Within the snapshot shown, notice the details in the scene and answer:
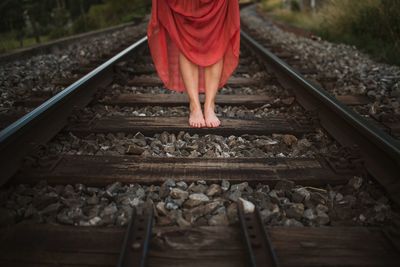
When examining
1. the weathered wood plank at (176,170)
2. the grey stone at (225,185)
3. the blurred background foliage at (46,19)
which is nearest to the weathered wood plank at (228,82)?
the weathered wood plank at (176,170)

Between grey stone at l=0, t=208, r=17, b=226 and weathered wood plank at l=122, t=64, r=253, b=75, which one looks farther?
weathered wood plank at l=122, t=64, r=253, b=75

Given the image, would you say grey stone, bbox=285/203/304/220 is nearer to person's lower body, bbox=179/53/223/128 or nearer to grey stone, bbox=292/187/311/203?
grey stone, bbox=292/187/311/203

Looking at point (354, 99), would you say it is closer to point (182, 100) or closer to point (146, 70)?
point (182, 100)

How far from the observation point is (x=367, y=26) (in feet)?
26.0

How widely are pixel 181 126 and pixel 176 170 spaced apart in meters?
0.79

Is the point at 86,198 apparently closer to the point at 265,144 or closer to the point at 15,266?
the point at 15,266

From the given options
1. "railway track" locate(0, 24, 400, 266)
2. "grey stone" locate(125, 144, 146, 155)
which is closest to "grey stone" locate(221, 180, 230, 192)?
"railway track" locate(0, 24, 400, 266)

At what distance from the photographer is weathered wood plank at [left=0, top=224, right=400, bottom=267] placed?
162 centimetres

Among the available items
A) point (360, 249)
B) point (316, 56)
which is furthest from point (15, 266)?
point (316, 56)

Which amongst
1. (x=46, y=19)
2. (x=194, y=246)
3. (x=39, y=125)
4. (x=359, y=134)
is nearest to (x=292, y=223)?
(x=194, y=246)

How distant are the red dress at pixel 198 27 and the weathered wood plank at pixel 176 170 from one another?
3.06ft

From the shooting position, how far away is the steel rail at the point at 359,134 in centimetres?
212

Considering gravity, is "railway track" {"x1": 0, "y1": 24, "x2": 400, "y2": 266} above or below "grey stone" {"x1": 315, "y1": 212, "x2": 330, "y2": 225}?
above

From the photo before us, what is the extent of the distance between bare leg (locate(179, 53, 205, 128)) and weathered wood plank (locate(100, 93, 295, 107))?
0.59m
